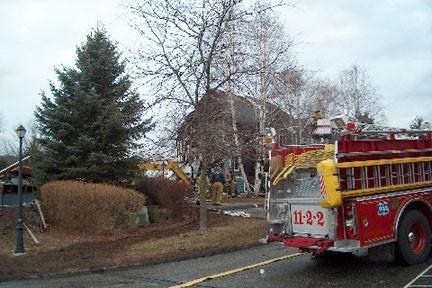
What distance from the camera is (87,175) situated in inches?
696

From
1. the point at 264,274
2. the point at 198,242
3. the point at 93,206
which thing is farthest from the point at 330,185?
the point at 93,206

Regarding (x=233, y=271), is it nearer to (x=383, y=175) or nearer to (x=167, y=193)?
(x=383, y=175)

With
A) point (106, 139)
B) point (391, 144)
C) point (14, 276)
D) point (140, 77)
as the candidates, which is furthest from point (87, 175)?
point (391, 144)

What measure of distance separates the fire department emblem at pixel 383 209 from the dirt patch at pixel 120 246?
4617 mm

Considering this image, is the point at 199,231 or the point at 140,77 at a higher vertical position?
the point at 140,77

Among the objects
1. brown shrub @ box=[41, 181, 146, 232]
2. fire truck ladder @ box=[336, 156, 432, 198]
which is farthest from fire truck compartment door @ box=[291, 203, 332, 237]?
brown shrub @ box=[41, 181, 146, 232]

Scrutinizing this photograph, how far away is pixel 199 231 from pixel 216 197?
968 cm

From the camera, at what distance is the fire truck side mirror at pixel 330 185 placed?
7.91 metres

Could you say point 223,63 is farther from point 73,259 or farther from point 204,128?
point 73,259

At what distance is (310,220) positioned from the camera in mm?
8945

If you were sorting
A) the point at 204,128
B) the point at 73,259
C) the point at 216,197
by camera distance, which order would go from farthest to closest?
the point at 216,197 < the point at 204,128 < the point at 73,259

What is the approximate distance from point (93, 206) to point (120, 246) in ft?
8.13

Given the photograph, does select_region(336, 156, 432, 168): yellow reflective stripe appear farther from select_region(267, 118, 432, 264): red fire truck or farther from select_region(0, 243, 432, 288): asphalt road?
select_region(0, 243, 432, 288): asphalt road

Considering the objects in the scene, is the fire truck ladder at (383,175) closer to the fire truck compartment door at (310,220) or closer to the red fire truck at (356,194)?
the red fire truck at (356,194)
